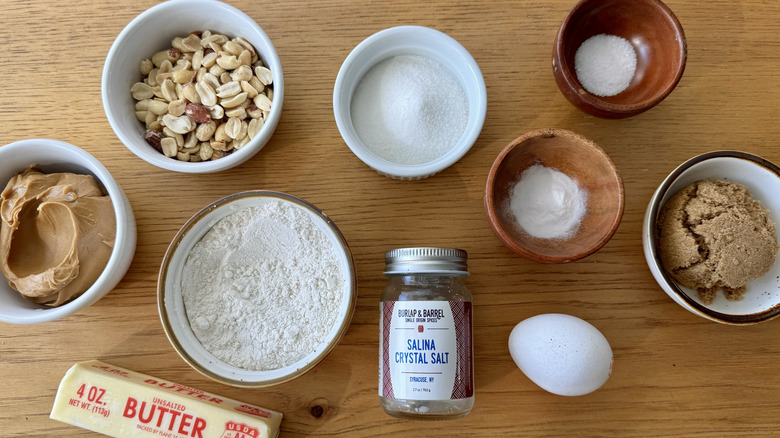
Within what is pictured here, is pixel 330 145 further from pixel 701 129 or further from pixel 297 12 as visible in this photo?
pixel 701 129

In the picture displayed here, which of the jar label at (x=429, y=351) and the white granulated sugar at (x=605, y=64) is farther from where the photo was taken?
the white granulated sugar at (x=605, y=64)

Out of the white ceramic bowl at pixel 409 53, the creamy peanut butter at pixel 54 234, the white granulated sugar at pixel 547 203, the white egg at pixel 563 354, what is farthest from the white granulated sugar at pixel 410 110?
the creamy peanut butter at pixel 54 234

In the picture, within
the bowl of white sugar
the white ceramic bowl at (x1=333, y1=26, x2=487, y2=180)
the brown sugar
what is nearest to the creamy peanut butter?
the bowl of white sugar

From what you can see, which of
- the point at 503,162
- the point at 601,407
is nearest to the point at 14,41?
the point at 503,162

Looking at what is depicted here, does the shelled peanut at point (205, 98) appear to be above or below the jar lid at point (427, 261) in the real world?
above

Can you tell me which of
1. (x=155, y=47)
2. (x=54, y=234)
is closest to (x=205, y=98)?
(x=155, y=47)

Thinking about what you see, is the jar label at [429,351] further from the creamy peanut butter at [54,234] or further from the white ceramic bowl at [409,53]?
the creamy peanut butter at [54,234]
